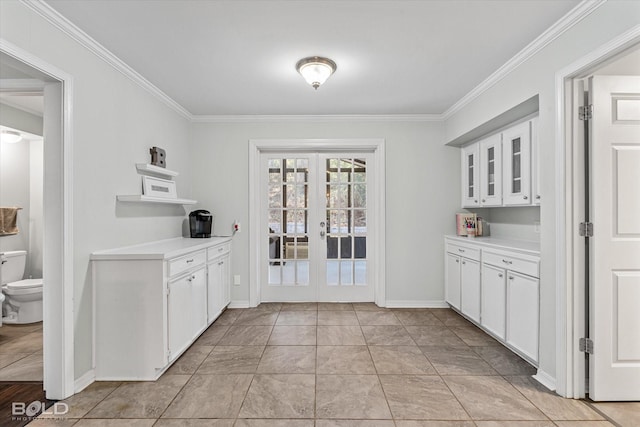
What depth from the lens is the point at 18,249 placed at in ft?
12.5

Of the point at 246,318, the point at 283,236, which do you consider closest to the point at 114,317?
the point at 246,318

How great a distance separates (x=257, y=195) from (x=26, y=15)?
258cm

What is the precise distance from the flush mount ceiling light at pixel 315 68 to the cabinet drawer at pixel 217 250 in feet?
6.43

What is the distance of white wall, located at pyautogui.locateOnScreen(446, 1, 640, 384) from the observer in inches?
69.0

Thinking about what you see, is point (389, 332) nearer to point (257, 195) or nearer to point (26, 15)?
point (257, 195)

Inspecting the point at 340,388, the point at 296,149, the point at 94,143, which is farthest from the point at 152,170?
the point at 340,388

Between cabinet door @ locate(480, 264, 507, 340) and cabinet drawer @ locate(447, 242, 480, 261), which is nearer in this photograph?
cabinet door @ locate(480, 264, 507, 340)

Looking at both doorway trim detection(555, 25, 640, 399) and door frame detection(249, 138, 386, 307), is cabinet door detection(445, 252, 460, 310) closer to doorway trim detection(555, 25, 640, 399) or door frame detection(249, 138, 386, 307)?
door frame detection(249, 138, 386, 307)

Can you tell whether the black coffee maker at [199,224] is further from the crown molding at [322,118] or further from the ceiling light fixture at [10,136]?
the ceiling light fixture at [10,136]

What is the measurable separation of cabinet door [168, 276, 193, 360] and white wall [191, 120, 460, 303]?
1310 mm

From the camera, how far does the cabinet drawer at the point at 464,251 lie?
10.5ft

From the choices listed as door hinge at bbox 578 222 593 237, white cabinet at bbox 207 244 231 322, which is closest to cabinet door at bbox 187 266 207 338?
white cabinet at bbox 207 244 231 322

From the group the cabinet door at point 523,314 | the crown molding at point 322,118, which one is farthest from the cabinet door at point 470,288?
the crown molding at point 322,118

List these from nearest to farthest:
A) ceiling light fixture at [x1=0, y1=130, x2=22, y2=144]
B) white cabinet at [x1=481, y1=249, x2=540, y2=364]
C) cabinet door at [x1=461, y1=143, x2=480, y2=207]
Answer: white cabinet at [x1=481, y1=249, x2=540, y2=364] < ceiling light fixture at [x1=0, y1=130, x2=22, y2=144] < cabinet door at [x1=461, y1=143, x2=480, y2=207]
